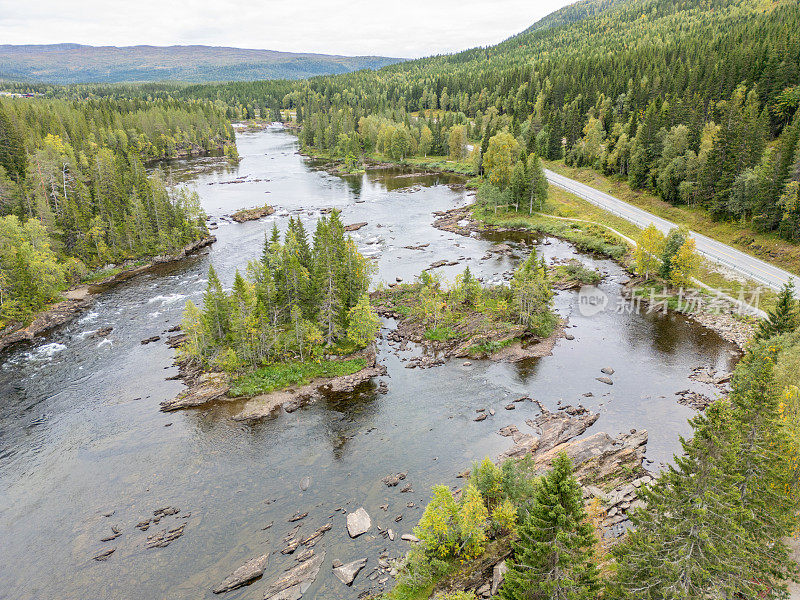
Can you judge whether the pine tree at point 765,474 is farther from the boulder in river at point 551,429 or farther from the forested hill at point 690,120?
the forested hill at point 690,120

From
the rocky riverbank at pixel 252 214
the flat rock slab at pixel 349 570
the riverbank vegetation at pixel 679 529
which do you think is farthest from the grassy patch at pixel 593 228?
the flat rock slab at pixel 349 570

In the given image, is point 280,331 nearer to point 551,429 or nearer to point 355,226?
point 551,429

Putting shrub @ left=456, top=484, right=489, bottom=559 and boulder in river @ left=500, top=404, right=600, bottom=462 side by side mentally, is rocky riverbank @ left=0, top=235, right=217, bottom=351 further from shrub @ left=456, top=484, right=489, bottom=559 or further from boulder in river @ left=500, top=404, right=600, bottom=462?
boulder in river @ left=500, top=404, right=600, bottom=462

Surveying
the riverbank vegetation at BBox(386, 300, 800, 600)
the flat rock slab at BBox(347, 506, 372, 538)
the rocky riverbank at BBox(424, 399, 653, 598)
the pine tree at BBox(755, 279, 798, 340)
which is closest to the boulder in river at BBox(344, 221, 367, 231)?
the rocky riverbank at BBox(424, 399, 653, 598)

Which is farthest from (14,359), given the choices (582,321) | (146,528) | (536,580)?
(582,321)

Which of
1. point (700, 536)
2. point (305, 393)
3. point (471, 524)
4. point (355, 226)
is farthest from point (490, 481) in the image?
point (355, 226)
